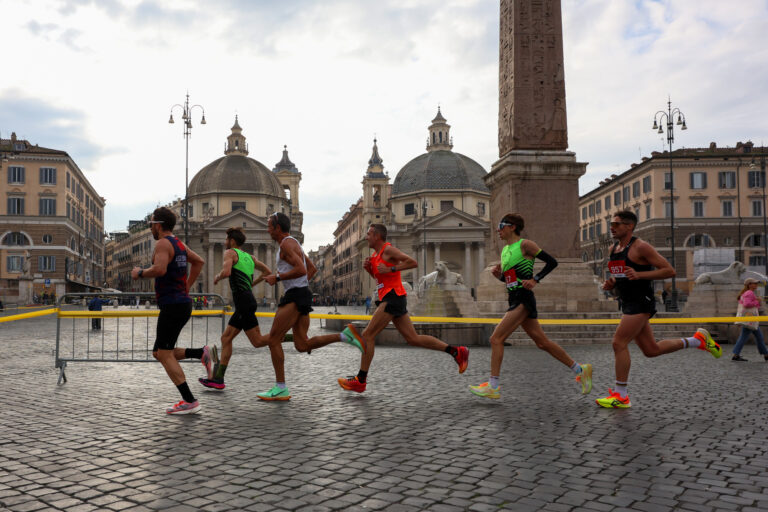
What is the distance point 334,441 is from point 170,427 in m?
1.44

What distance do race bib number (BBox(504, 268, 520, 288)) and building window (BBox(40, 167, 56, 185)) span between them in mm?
66586

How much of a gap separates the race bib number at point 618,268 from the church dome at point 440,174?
291 ft

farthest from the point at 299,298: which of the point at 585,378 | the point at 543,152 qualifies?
the point at 543,152

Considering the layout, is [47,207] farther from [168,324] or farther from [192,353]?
[168,324]

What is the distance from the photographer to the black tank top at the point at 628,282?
648 centimetres

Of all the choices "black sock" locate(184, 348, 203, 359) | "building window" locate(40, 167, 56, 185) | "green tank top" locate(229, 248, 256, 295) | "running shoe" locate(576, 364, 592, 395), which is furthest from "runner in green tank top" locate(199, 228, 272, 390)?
"building window" locate(40, 167, 56, 185)

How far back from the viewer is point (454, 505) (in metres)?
3.60

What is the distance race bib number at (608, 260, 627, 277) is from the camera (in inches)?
256

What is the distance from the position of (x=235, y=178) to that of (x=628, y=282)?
94.9 metres

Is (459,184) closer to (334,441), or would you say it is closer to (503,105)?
(503,105)

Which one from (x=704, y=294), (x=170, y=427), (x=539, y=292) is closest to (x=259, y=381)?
(x=170, y=427)

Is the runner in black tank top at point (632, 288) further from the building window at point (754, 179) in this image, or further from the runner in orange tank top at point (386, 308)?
the building window at point (754, 179)

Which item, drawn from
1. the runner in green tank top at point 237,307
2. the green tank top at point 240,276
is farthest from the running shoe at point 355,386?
the green tank top at point 240,276

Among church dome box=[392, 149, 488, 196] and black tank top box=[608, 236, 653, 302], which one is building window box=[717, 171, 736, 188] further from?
black tank top box=[608, 236, 653, 302]
